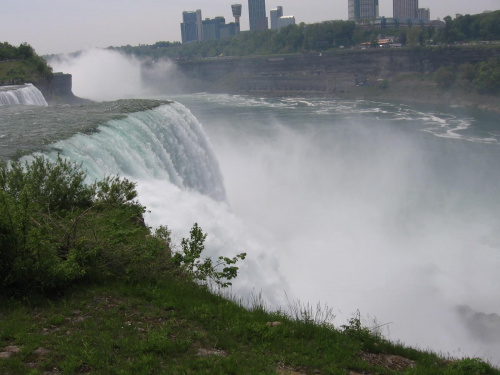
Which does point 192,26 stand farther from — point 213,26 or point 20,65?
point 20,65

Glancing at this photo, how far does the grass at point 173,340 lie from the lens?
5508mm

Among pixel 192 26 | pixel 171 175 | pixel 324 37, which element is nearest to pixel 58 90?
pixel 171 175

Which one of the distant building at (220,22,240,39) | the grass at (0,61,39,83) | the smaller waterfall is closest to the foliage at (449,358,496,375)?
the smaller waterfall

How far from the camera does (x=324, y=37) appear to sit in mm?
104812

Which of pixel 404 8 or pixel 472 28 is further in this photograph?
pixel 404 8

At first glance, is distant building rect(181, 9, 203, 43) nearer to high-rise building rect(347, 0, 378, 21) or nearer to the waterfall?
high-rise building rect(347, 0, 378, 21)

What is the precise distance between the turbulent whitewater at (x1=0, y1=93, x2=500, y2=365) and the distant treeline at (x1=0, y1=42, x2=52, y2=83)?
13.7 meters

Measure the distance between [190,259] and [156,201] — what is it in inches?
165

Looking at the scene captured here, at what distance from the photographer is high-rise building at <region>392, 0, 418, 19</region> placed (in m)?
192

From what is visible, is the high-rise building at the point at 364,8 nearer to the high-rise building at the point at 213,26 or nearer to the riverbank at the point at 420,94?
the high-rise building at the point at 213,26

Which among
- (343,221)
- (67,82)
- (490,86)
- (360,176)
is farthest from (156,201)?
(490,86)

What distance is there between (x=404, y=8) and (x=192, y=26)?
7257 cm

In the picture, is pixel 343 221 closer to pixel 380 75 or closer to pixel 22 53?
pixel 22 53

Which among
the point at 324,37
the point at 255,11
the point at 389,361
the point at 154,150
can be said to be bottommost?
the point at 389,361
